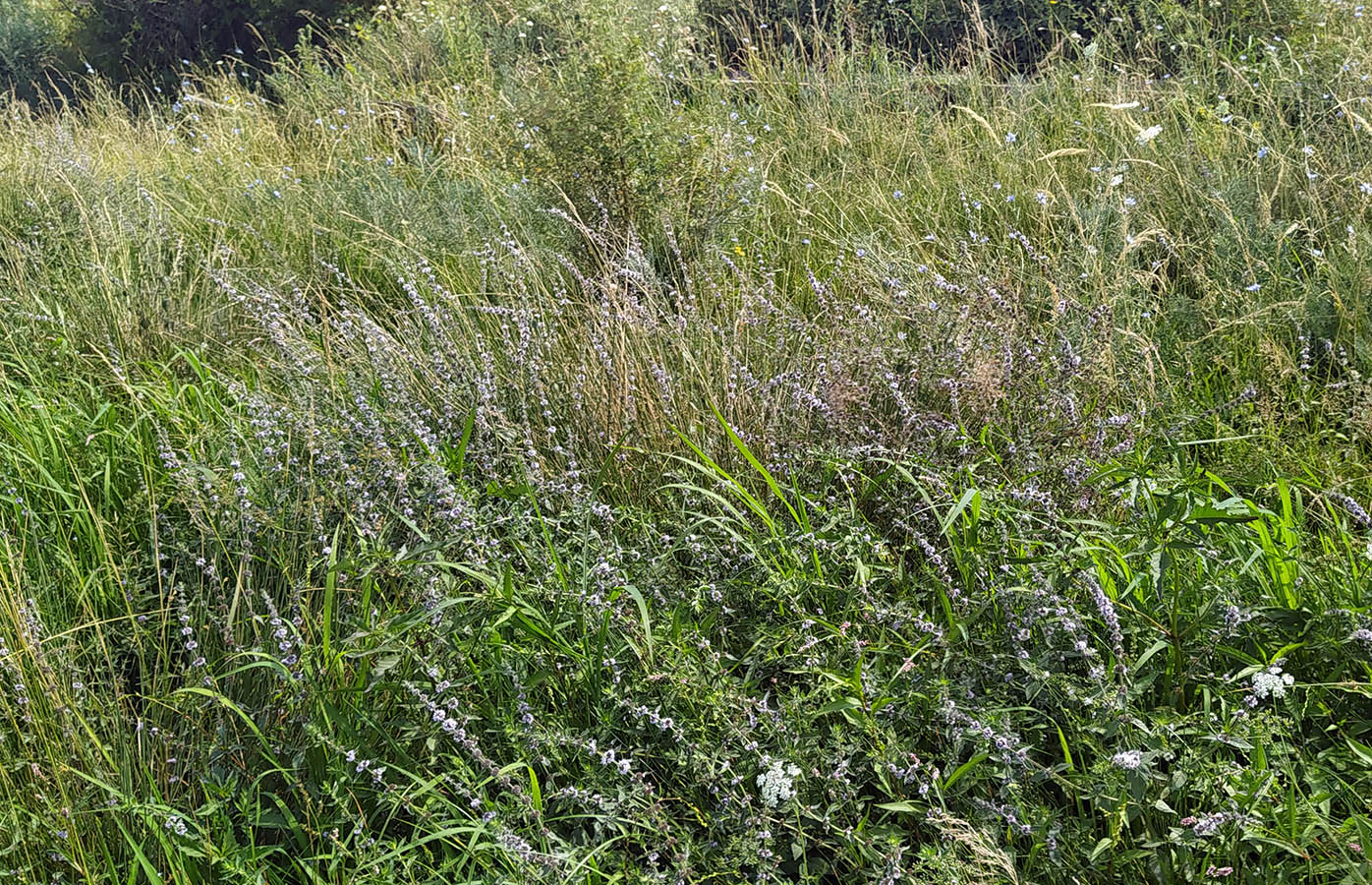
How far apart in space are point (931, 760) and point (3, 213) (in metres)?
4.62

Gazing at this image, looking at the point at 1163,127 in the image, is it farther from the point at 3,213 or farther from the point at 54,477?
the point at 3,213

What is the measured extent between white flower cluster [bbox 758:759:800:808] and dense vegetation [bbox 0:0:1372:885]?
0.02 metres

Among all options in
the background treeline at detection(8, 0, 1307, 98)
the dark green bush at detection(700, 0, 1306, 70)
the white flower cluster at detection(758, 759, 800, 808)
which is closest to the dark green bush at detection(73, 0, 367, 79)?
the background treeline at detection(8, 0, 1307, 98)

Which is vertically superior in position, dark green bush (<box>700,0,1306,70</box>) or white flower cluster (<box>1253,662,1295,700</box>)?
dark green bush (<box>700,0,1306,70</box>)

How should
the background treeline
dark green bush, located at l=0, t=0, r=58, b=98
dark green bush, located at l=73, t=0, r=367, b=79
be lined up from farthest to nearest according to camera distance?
dark green bush, located at l=0, t=0, r=58, b=98 < dark green bush, located at l=73, t=0, r=367, b=79 < the background treeline

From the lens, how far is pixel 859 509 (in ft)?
7.86

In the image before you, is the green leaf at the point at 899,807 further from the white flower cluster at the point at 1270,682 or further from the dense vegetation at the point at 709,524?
the white flower cluster at the point at 1270,682

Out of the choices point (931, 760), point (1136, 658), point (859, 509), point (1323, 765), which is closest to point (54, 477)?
point (859, 509)

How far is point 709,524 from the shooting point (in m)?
2.38

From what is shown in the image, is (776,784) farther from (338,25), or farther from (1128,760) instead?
(338,25)

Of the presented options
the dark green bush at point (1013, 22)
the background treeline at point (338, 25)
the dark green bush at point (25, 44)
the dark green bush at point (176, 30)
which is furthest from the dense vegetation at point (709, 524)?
the dark green bush at point (25, 44)

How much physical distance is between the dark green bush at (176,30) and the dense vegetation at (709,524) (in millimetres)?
10051

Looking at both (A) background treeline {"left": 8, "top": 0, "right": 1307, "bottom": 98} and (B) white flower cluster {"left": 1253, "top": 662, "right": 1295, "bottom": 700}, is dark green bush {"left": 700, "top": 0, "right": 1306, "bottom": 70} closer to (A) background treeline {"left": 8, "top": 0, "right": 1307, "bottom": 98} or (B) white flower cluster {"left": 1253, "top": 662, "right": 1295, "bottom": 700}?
(A) background treeline {"left": 8, "top": 0, "right": 1307, "bottom": 98}

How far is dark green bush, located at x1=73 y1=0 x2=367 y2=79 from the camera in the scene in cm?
1322
